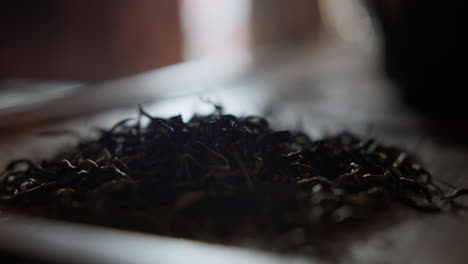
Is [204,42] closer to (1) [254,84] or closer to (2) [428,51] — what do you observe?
(1) [254,84]

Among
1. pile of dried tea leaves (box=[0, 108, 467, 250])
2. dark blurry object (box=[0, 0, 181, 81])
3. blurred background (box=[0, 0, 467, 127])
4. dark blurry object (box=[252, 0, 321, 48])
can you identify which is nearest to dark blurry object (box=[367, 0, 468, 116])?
blurred background (box=[0, 0, 467, 127])

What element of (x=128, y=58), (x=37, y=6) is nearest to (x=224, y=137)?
(x=37, y=6)

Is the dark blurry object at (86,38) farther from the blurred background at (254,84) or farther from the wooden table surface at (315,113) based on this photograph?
the wooden table surface at (315,113)

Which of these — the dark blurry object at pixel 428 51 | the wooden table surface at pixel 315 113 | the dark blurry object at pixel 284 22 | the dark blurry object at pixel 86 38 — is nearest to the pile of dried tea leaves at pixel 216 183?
the wooden table surface at pixel 315 113

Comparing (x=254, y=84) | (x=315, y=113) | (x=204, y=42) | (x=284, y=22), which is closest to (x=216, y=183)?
(x=315, y=113)

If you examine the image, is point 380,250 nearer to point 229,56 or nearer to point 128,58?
point 128,58

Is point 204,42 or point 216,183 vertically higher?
point 204,42

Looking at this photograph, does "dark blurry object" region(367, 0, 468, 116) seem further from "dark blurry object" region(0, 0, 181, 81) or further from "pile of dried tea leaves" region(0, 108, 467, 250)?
"dark blurry object" region(0, 0, 181, 81)
